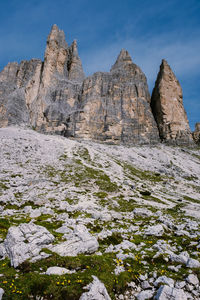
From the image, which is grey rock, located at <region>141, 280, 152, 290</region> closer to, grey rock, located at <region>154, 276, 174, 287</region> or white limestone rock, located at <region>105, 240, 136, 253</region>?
grey rock, located at <region>154, 276, 174, 287</region>

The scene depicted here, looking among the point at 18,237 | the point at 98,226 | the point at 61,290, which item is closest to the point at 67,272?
the point at 61,290

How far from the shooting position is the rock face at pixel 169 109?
113 meters

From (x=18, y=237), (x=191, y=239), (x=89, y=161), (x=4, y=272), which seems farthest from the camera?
(x=89, y=161)

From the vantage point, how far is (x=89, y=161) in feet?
188

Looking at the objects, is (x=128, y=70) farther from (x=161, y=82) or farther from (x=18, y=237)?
(x=18, y=237)

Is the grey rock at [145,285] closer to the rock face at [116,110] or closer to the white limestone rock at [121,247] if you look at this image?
the white limestone rock at [121,247]

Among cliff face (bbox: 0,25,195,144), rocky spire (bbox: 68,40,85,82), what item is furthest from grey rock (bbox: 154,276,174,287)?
rocky spire (bbox: 68,40,85,82)

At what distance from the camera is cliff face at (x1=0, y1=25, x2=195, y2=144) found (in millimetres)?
106812

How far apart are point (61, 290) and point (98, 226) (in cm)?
973

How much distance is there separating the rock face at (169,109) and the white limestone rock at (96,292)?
113 metres

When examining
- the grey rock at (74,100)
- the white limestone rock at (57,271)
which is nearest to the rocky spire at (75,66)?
the grey rock at (74,100)

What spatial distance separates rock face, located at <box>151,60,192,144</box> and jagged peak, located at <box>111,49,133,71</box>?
1018 inches

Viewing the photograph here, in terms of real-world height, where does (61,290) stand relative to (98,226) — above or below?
above

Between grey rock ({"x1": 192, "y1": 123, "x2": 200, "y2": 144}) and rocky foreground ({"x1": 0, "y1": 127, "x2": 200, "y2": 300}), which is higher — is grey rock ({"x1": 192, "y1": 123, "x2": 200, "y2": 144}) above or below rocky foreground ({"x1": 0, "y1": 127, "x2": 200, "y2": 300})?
above
